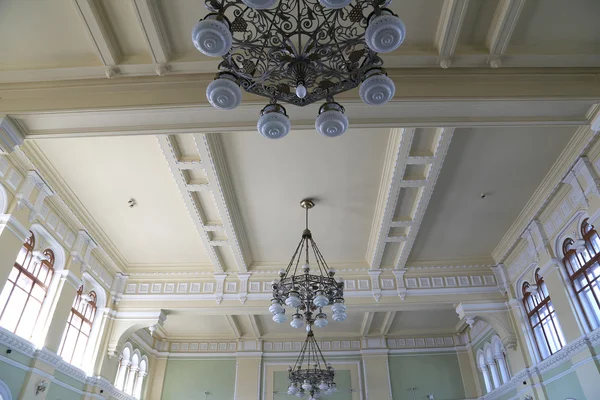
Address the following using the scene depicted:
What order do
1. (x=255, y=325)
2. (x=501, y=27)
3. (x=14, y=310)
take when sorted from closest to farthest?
1. (x=501, y=27)
2. (x=14, y=310)
3. (x=255, y=325)

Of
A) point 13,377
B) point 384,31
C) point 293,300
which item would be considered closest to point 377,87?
point 384,31

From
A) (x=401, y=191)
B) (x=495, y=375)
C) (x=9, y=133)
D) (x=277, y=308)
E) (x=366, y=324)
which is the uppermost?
(x=401, y=191)

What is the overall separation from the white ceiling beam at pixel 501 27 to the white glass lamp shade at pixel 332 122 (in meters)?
2.90

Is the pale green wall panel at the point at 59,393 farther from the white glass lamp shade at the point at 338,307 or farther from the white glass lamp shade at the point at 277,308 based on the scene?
the white glass lamp shade at the point at 338,307

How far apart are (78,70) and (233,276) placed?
6.26m

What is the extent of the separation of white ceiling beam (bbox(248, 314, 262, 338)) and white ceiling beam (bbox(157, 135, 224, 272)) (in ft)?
8.08

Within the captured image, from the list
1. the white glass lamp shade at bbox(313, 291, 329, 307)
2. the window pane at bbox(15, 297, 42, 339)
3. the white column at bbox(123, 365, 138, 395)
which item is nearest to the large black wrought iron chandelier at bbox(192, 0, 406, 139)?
the white glass lamp shade at bbox(313, 291, 329, 307)

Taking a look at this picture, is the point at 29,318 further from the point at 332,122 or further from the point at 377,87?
the point at 377,87

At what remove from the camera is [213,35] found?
2.60 meters

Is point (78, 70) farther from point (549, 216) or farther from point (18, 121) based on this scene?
point (549, 216)

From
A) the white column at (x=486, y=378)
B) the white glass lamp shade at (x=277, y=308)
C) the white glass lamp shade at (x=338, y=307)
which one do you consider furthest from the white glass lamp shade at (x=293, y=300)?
the white column at (x=486, y=378)

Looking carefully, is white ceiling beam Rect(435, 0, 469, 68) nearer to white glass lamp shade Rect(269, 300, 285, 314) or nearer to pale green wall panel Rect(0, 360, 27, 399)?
white glass lamp shade Rect(269, 300, 285, 314)

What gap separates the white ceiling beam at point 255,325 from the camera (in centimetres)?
1189

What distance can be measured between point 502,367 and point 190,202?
29.9ft
